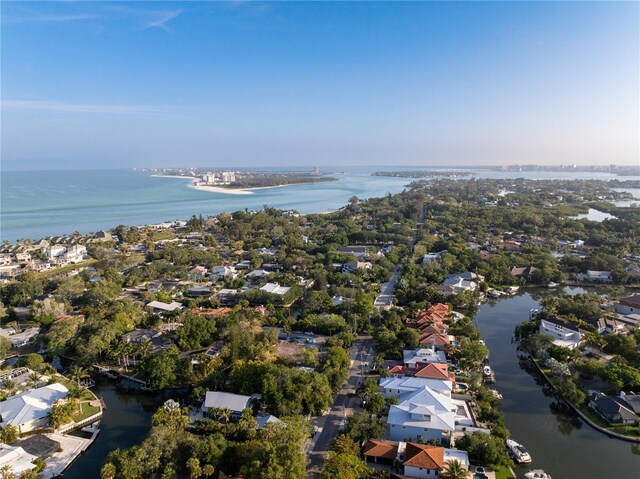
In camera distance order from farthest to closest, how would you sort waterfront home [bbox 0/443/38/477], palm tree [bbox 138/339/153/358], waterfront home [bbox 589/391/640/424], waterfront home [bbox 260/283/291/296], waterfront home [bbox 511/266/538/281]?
waterfront home [bbox 511/266/538/281] < waterfront home [bbox 260/283/291/296] < palm tree [bbox 138/339/153/358] < waterfront home [bbox 589/391/640/424] < waterfront home [bbox 0/443/38/477]

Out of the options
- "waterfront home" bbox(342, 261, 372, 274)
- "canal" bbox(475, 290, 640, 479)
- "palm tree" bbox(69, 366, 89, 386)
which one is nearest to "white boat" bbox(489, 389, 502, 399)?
"canal" bbox(475, 290, 640, 479)

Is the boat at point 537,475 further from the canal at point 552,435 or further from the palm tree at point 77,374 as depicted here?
the palm tree at point 77,374

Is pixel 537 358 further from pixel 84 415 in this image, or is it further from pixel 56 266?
pixel 56 266

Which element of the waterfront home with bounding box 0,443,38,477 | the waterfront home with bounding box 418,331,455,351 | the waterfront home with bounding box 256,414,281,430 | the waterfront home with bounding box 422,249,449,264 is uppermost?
the waterfront home with bounding box 422,249,449,264

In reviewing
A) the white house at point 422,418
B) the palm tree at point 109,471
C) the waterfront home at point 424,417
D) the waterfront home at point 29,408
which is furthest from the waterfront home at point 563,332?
the waterfront home at point 29,408

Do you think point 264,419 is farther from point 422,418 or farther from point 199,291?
point 199,291

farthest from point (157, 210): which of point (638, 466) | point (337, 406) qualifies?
point (638, 466)

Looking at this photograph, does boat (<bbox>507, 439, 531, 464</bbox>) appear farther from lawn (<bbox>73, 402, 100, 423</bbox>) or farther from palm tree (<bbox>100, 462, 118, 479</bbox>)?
lawn (<bbox>73, 402, 100, 423</bbox>)
